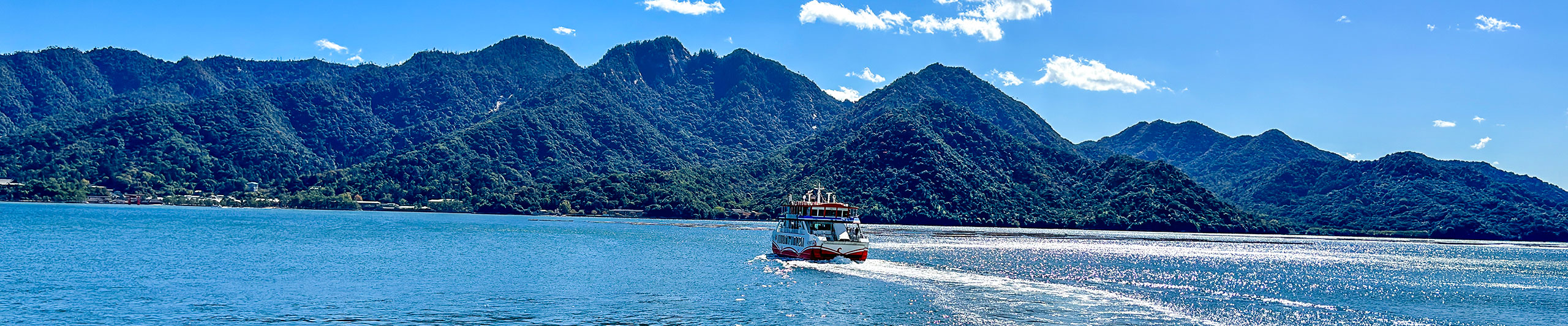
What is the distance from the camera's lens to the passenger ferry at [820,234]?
101 meters

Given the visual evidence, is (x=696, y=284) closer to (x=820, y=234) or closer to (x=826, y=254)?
(x=826, y=254)

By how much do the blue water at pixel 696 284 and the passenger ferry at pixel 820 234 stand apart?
2389mm

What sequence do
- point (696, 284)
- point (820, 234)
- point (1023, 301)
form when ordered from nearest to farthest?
point (1023, 301) < point (696, 284) < point (820, 234)

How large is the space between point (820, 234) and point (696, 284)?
104ft

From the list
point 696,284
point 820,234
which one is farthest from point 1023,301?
point 820,234

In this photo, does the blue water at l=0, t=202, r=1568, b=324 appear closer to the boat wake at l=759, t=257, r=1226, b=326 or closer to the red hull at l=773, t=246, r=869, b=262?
the boat wake at l=759, t=257, r=1226, b=326

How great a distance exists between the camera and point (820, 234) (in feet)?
340

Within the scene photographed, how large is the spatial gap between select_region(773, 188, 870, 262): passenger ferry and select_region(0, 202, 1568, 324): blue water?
2.39m

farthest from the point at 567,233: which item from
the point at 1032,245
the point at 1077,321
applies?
the point at 1077,321

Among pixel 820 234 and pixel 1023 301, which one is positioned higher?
pixel 820 234

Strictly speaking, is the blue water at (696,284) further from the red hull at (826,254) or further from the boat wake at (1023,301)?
the red hull at (826,254)

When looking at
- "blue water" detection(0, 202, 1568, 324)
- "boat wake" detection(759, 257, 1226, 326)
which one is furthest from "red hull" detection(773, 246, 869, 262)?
"boat wake" detection(759, 257, 1226, 326)

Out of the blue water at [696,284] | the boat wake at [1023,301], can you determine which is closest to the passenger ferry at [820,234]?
the blue water at [696,284]

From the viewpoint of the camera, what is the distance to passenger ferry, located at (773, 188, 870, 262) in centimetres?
10088
